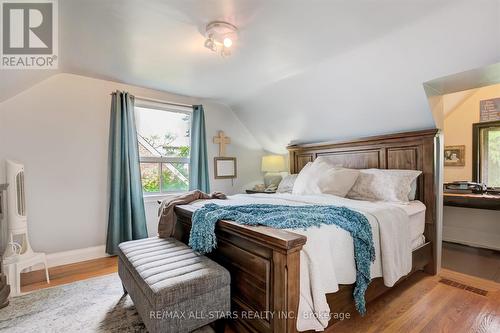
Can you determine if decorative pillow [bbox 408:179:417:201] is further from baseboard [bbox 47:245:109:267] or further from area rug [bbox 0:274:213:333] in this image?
baseboard [bbox 47:245:109:267]

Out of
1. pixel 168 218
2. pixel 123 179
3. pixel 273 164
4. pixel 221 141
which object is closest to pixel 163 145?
pixel 123 179

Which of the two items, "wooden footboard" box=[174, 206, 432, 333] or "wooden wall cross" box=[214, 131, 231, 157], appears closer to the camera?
"wooden footboard" box=[174, 206, 432, 333]

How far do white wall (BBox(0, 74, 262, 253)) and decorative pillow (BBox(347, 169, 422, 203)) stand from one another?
3.18m

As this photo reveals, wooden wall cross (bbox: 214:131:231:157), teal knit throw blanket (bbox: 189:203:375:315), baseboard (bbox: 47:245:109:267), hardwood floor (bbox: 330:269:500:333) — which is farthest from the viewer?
wooden wall cross (bbox: 214:131:231:157)

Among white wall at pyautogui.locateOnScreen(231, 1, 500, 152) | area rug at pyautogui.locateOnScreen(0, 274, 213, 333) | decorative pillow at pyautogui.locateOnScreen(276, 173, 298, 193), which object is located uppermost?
white wall at pyautogui.locateOnScreen(231, 1, 500, 152)

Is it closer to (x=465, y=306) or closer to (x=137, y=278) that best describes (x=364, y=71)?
(x=465, y=306)

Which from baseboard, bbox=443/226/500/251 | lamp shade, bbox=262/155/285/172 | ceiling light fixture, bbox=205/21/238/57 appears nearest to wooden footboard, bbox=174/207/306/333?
ceiling light fixture, bbox=205/21/238/57

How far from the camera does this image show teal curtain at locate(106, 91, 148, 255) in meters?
3.03

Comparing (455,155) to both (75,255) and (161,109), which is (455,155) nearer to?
(161,109)

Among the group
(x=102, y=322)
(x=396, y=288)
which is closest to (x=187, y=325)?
(x=102, y=322)

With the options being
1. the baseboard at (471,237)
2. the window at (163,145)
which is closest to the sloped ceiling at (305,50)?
the window at (163,145)

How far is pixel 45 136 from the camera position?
274 cm

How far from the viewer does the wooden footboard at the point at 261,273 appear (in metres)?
1.21

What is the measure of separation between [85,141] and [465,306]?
415cm
